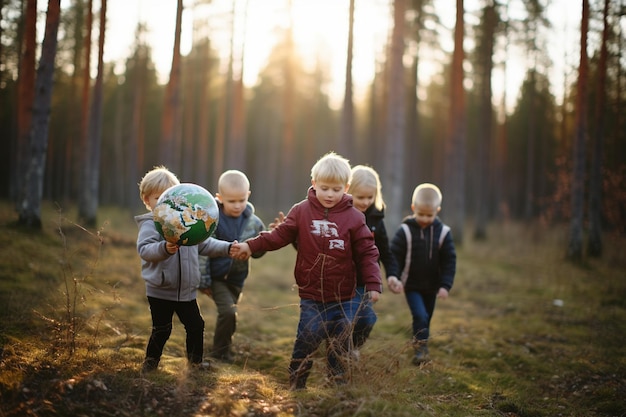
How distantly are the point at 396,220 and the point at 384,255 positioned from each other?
965 cm

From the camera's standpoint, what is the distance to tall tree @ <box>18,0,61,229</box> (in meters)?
10.5

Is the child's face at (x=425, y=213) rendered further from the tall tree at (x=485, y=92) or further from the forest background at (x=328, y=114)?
the tall tree at (x=485, y=92)

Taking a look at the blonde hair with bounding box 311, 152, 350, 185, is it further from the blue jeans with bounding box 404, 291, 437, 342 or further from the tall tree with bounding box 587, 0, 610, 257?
the tall tree with bounding box 587, 0, 610, 257

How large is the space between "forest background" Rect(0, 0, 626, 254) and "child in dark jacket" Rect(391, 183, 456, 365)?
7.15 metres

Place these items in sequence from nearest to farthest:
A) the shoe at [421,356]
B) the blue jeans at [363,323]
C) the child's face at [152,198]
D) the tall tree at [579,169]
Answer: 1. the child's face at [152,198]
2. the blue jeans at [363,323]
3. the shoe at [421,356]
4. the tall tree at [579,169]

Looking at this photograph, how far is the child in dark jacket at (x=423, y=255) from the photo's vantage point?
6426mm

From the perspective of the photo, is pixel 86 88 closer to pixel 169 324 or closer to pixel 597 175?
pixel 169 324

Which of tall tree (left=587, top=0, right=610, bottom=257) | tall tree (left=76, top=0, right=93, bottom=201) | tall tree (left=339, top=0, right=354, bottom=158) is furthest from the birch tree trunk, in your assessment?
tall tree (left=76, top=0, right=93, bottom=201)

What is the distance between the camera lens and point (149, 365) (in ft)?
15.2

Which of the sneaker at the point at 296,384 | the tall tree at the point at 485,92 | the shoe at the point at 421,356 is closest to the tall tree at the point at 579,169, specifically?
the tall tree at the point at 485,92

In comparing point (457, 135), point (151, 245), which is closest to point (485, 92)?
point (457, 135)

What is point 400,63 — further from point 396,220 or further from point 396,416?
point 396,416

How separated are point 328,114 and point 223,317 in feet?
129

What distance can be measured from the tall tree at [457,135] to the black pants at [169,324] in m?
13.9
